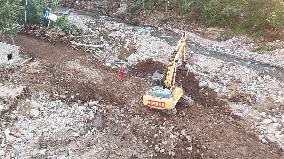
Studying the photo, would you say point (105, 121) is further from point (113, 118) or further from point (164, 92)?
point (164, 92)

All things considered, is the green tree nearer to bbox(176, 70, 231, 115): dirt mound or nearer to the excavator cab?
the excavator cab

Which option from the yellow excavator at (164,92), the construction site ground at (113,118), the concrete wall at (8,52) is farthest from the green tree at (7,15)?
the yellow excavator at (164,92)

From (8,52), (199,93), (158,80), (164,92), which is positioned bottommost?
(199,93)

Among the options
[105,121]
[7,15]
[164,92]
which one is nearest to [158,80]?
[164,92]

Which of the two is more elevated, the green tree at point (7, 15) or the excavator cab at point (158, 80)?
the green tree at point (7, 15)

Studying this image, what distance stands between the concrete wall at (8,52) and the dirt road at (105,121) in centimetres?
104

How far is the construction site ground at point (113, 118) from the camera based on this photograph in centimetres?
2002

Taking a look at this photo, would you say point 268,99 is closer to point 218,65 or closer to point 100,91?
point 218,65

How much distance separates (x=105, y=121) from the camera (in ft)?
71.9

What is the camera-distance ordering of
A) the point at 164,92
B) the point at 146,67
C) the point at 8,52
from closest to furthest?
1. the point at 164,92
2. the point at 146,67
3. the point at 8,52

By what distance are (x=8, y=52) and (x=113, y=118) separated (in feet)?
29.7

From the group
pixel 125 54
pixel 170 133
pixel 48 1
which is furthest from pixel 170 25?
pixel 170 133

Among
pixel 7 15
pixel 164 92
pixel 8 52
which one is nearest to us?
pixel 164 92

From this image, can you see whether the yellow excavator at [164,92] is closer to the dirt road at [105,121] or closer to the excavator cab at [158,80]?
the excavator cab at [158,80]
